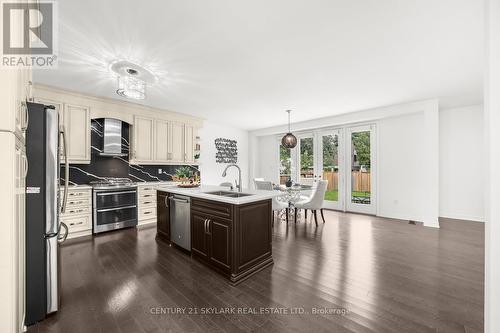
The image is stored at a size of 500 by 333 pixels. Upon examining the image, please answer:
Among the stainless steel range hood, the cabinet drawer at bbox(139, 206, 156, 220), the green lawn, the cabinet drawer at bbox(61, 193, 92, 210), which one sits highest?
the stainless steel range hood

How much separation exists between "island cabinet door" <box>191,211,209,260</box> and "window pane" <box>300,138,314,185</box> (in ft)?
15.3

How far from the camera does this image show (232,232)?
224cm

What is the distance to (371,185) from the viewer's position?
557 cm

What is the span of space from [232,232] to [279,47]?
2.22m

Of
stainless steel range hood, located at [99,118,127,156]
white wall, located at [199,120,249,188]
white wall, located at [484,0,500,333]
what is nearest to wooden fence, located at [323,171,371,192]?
white wall, located at [199,120,249,188]

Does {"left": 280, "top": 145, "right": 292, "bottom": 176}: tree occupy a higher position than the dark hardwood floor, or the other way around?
{"left": 280, "top": 145, "right": 292, "bottom": 176}: tree

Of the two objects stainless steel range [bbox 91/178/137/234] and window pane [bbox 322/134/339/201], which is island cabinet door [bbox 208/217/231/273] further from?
window pane [bbox 322/134/339/201]

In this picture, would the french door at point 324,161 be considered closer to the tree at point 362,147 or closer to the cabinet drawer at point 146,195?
the tree at point 362,147

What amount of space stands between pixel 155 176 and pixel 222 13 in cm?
438

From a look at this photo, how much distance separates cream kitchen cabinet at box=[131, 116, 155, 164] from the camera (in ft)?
15.5

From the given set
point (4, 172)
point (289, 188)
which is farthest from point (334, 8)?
point (289, 188)

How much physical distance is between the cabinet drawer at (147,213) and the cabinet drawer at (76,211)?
927mm

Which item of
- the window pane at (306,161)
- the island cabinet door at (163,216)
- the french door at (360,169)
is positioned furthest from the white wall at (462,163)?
the island cabinet door at (163,216)

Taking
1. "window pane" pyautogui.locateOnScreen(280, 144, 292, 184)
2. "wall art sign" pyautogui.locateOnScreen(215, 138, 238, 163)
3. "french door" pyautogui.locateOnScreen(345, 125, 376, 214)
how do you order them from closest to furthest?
1. "french door" pyautogui.locateOnScreen(345, 125, 376, 214)
2. "wall art sign" pyautogui.locateOnScreen(215, 138, 238, 163)
3. "window pane" pyautogui.locateOnScreen(280, 144, 292, 184)
